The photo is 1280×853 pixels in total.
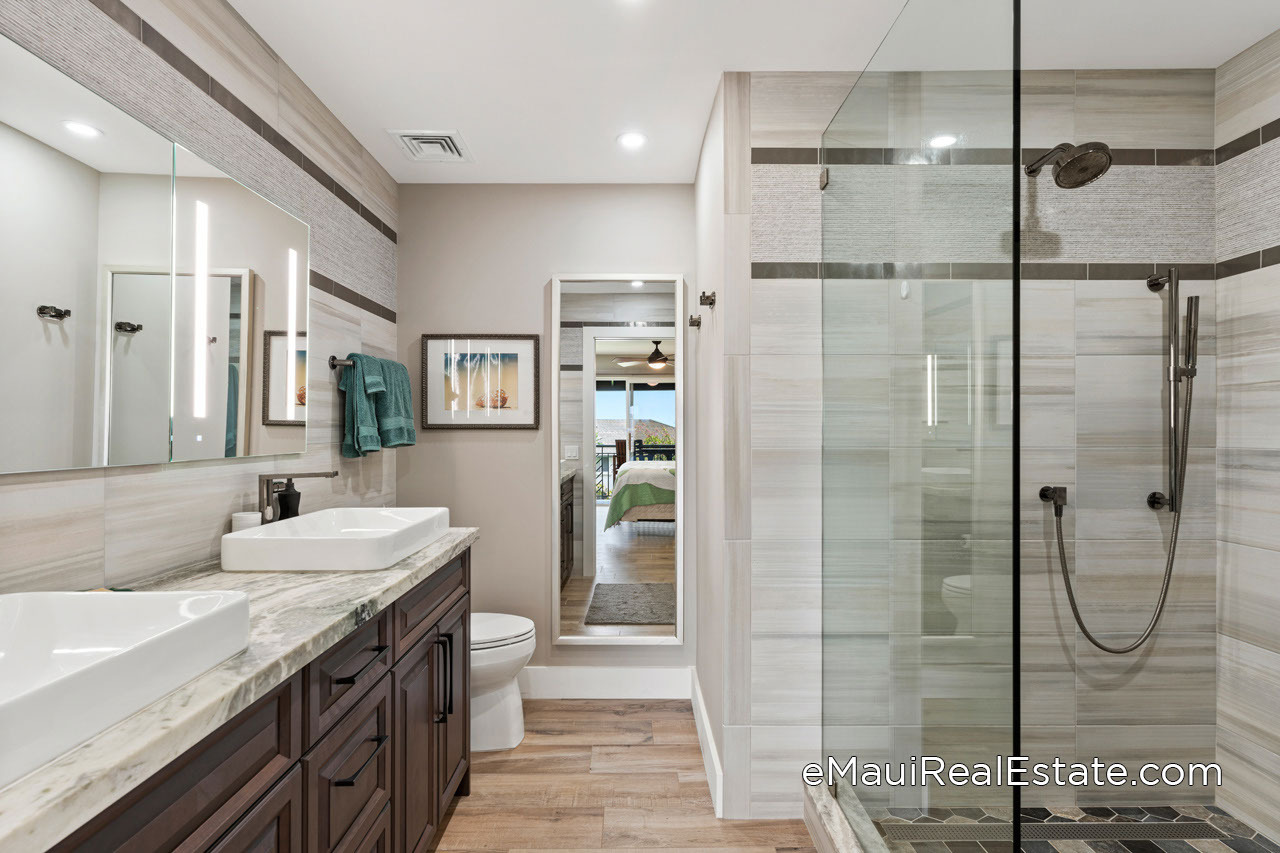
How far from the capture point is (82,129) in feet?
4.29

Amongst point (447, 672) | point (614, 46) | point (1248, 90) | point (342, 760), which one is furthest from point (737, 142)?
point (342, 760)

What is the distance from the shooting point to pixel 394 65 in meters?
2.12

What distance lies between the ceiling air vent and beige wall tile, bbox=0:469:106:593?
5.72 ft

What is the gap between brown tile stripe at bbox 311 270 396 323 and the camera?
232 cm

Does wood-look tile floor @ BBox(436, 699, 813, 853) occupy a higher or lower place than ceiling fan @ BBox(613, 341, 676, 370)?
lower

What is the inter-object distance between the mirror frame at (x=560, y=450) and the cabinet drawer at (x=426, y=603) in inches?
34.1

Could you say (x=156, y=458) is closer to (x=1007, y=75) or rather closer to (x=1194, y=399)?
(x=1007, y=75)

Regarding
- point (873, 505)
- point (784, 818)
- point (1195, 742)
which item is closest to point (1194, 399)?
point (1195, 742)

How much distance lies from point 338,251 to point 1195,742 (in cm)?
330

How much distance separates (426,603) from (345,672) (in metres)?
0.52

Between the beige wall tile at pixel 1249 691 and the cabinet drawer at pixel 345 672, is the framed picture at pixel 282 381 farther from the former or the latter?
the beige wall tile at pixel 1249 691

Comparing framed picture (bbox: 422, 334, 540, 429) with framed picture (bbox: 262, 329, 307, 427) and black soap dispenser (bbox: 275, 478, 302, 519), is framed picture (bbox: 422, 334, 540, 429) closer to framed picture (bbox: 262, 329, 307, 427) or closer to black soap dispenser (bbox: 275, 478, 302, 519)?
framed picture (bbox: 262, 329, 307, 427)

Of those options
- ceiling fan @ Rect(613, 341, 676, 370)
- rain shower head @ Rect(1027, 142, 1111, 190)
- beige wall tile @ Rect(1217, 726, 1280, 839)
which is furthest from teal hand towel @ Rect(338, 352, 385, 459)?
beige wall tile @ Rect(1217, 726, 1280, 839)

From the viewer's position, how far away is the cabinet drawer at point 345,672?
120cm
